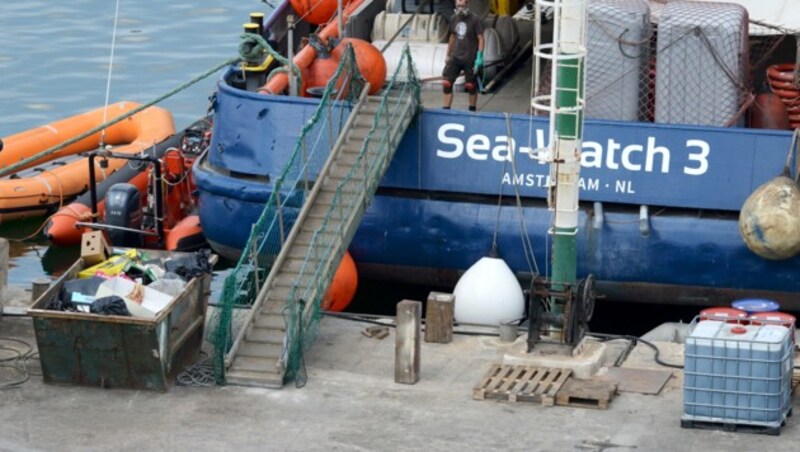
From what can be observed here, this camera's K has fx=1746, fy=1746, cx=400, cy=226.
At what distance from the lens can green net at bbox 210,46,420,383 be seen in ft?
53.2

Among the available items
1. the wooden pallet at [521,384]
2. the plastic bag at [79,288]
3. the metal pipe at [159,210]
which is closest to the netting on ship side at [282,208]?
the plastic bag at [79,288]

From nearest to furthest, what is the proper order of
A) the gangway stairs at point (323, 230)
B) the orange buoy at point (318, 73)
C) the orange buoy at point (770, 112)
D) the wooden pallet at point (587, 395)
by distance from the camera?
the wooden pallet at point (587, 395), the gangway stairs at point (323, 230), the orange buoy at point (770, 112), the orange buoy at point (318, 73)

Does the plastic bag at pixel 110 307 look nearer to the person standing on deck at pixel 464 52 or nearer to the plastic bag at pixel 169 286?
the plastic bag at pixel 169 286

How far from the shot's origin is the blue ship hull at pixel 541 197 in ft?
63.1

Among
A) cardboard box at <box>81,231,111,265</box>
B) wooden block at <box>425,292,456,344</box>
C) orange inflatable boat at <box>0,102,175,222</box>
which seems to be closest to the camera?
cardboard box at <box>81,231,111,265</box>

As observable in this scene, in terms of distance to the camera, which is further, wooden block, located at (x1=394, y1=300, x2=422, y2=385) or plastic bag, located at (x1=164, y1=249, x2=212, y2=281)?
plastic bag, located at (x1=164, y1=249, x2=212, y2=281)

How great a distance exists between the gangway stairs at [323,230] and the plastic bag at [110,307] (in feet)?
3.83

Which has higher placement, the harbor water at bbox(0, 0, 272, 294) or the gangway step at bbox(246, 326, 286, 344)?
the gangway step at bbox(246, 326, 286, 344)

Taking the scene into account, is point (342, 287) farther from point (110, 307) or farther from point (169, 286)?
point (110, 307)

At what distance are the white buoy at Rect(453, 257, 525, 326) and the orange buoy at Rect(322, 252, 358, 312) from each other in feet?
4.83

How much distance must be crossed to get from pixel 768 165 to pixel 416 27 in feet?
18.5

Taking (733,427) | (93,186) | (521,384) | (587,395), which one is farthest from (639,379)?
(93,186)

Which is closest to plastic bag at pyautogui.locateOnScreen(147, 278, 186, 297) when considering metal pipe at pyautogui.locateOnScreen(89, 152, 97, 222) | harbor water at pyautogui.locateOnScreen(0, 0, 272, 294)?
metal pipe at pyautogui.locateOnScreen(89, 152, 97, 222)

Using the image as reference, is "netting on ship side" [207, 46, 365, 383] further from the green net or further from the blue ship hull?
the blue ship hull
